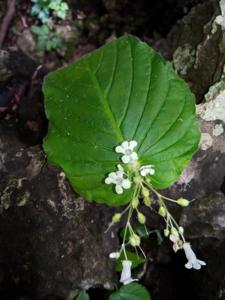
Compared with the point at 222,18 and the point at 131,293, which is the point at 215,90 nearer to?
the point at 222,18

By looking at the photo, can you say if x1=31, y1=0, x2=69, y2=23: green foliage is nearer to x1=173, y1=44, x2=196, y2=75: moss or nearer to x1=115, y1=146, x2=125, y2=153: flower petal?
x1=173, y1=44, x2=196, y2=75: moss

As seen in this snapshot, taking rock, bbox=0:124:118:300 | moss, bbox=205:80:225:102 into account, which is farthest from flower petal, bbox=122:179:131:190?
moss, bbox=205:80:225:102

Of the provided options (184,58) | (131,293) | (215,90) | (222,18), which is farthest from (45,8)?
(131,293)

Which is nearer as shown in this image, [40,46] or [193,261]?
[193,261]

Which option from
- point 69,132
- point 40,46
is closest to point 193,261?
point 69,132

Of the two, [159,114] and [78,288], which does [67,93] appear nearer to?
[159,114]

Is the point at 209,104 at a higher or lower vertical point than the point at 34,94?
higher

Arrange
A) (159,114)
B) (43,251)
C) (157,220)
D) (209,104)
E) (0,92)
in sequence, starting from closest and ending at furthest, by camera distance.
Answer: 1. (159,114)
2. (43,251)
3. (209,104)
4. (157,220)
5. (0,92)
